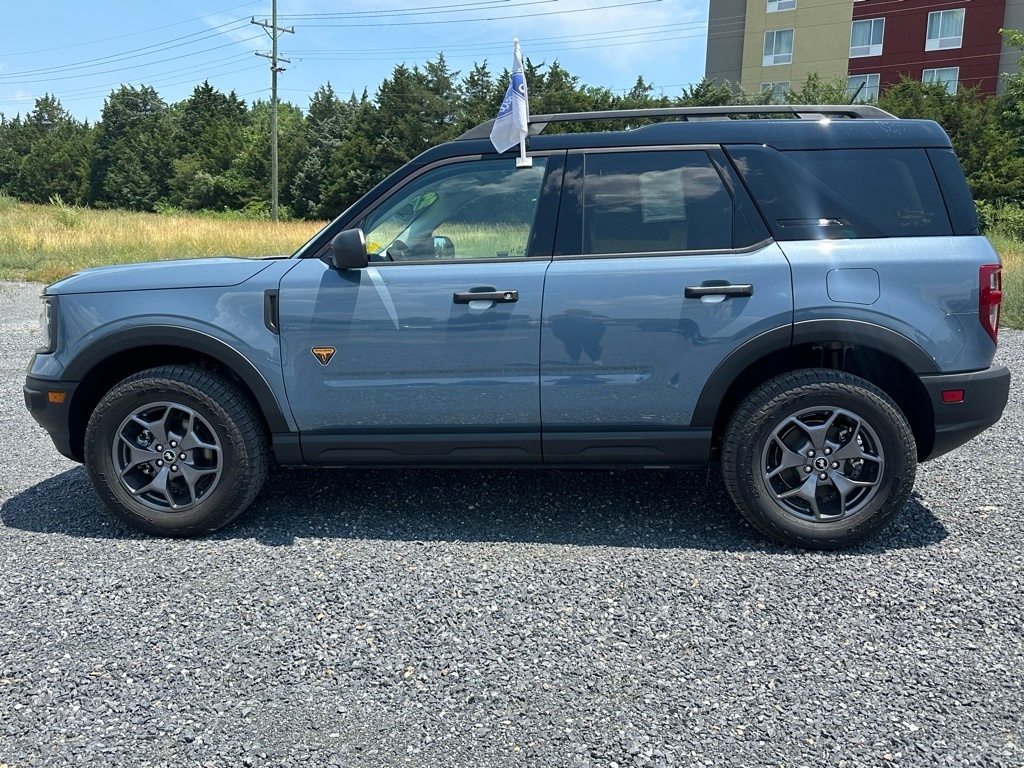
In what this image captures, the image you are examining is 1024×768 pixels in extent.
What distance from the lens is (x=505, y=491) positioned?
15.3 feet

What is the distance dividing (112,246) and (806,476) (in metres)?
21.7

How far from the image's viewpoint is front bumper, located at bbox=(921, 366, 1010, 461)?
12.1 feet

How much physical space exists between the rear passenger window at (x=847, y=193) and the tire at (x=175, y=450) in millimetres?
2653

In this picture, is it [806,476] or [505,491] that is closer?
[806,476]

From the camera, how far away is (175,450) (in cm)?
397

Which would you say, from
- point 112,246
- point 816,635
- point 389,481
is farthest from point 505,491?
point 112,246

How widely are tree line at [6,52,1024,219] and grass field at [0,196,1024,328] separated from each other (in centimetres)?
1324

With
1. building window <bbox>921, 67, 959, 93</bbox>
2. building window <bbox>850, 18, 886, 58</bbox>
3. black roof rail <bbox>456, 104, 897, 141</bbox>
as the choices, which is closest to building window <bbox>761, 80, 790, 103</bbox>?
building window <bbox>850, 18, 886, 58</bbox>

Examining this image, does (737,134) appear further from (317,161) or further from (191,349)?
(317,161)

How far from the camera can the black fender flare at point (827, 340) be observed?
3.64 m

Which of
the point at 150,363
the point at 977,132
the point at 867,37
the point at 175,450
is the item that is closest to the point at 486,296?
the point at 175,450

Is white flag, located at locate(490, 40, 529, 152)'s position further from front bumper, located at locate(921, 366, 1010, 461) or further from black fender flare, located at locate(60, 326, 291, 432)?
front bumper, located at locate(921, 366, 1010, 461)

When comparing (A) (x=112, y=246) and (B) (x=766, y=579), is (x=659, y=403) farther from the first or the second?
(A) (x=112, y=246)

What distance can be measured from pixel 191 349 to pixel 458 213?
4.69ft
